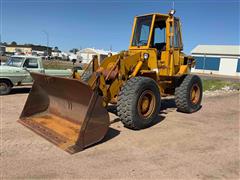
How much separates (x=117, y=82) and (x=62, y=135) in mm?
1964

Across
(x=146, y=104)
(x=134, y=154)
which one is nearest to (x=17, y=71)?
(x=146, y=104)

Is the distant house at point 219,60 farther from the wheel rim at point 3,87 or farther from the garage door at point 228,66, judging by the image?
the wheel rim at point 3,87

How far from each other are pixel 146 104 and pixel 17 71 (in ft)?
22.6

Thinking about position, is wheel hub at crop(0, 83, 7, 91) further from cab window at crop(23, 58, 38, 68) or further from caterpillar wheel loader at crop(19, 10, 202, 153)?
caterpillar wheel loader at crop(19, 10, 202, 153)

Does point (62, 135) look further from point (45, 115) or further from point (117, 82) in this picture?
point (117, 82)

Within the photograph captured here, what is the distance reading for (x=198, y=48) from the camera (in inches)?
1923

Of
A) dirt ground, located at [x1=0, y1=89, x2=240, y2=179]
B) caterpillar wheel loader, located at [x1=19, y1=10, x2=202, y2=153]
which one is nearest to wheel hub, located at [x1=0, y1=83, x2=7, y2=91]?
dirt ground, located at [x1=0, y1=89, x2=240, y2=179]

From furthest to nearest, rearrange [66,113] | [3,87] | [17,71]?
[17,71]
[3,87]
[66,113]

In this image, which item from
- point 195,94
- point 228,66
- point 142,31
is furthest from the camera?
point 228,66

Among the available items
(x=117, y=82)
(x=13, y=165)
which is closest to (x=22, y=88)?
(x=117, y=82)

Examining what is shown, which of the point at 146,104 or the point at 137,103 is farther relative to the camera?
the point at 146,104

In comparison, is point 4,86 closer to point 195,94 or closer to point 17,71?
point 17,71

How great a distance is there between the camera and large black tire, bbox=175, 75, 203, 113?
27.3ft

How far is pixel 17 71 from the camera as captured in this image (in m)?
11.4
